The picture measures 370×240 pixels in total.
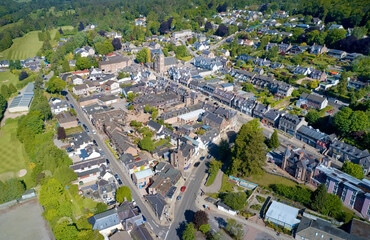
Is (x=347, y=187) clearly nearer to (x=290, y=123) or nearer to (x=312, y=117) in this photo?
(x=290, y=123)

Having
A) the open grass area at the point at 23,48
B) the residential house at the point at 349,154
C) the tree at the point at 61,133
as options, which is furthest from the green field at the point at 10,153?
the open grass area at the point at 23,48

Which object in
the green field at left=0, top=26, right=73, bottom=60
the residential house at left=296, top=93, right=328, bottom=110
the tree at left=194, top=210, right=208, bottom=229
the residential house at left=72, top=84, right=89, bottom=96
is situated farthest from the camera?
the green field at left=0, top=26, right=73, bottom=60

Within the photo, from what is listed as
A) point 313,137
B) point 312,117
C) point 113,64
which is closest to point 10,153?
point 113,64

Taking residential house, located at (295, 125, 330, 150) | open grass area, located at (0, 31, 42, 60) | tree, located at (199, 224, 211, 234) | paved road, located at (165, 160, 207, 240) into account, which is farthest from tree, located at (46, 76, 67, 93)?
residential house, located at (295, 125, 330, 150)

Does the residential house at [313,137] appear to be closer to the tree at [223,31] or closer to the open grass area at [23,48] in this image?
the tree at [223,31]

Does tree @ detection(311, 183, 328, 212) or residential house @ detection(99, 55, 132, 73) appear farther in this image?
residential house @ detection(99, 55, 132, 73)

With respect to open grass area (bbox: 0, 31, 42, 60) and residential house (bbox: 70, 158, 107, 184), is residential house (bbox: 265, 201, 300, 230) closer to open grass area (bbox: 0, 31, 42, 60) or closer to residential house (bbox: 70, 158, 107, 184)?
residential house (bbox: 70, 158, 107, 184)

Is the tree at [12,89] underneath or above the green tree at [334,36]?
underneath
